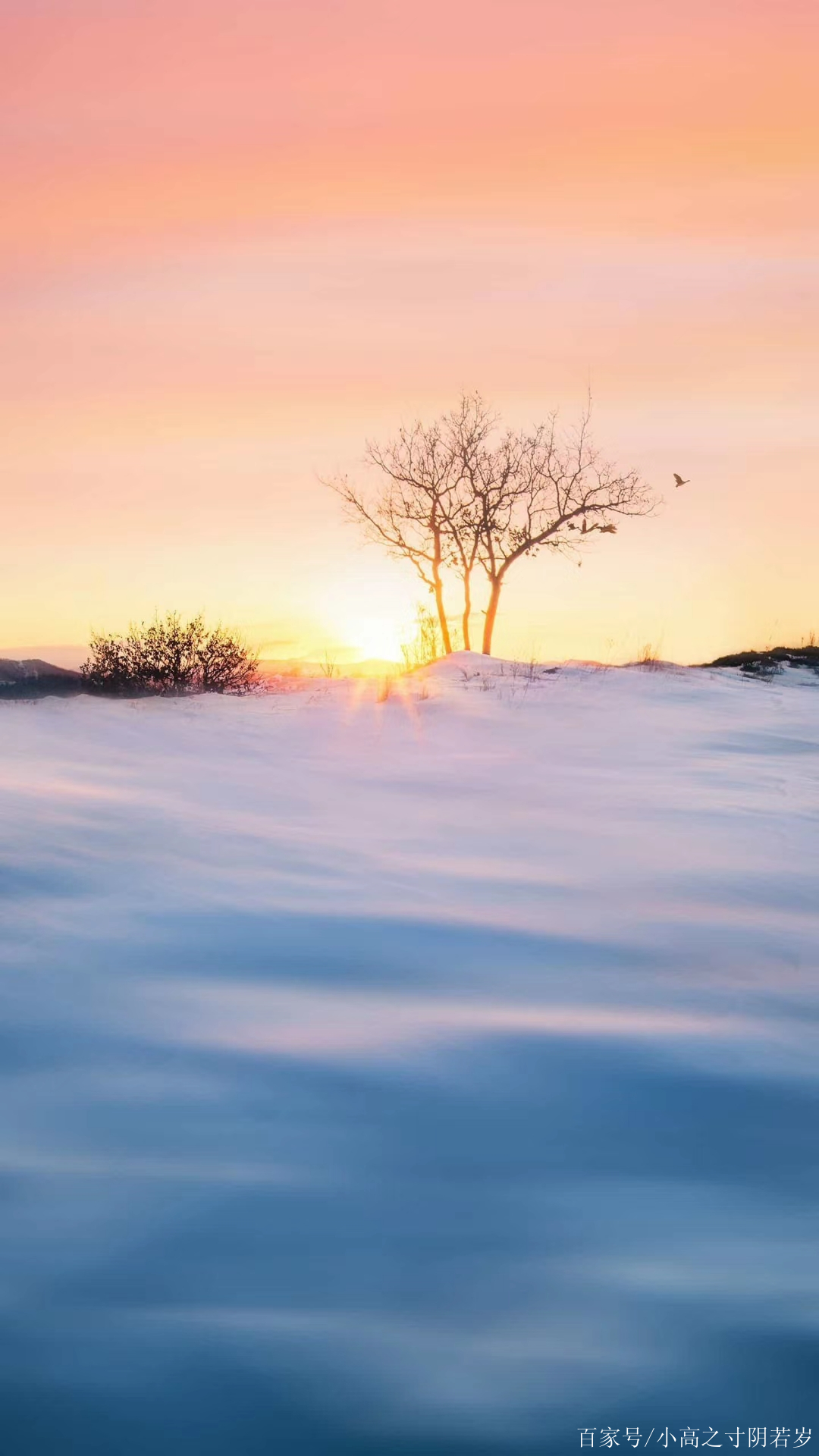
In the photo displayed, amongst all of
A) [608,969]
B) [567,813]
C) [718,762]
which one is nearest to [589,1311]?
[608,969]

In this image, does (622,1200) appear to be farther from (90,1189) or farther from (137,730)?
(137,730)

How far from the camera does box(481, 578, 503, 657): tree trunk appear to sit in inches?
987

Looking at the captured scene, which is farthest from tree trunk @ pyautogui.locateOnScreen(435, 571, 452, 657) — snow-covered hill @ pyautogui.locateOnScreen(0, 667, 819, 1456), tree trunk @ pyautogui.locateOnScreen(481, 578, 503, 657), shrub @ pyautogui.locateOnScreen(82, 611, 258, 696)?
snow-covered hill @ pyautogui.locateOnScreen(0, 667, 819, 1456)

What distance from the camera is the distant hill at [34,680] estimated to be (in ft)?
51.4

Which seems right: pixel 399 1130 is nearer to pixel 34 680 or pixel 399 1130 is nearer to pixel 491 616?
pixel 34 680

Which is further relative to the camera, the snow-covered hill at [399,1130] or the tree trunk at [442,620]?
the tree trunk at [442,620]

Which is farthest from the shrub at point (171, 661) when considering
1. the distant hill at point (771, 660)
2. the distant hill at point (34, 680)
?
the distant hill at point (771, 660)

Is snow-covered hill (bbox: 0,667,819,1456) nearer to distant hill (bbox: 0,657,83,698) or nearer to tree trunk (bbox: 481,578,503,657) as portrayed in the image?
distant hill (bbox: 0,657,83,698)

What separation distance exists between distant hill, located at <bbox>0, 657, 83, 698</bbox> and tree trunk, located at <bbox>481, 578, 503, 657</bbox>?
8974 millimetres

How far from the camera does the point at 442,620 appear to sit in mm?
25188

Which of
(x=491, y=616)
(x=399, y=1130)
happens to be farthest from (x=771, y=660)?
(x=399, y=1130)

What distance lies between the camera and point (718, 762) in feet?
28.9

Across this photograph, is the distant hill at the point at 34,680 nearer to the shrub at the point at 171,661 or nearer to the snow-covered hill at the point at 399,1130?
the shrub at the point at 171,661

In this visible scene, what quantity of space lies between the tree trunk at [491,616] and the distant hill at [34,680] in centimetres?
897
